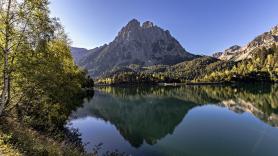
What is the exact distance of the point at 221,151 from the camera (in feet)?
112

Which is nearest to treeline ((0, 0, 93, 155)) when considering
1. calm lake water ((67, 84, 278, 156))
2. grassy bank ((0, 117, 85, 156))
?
grassy bank ((0, 117, 85, 156))

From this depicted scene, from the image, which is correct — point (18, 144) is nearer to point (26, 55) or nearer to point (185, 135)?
point (26, 55)

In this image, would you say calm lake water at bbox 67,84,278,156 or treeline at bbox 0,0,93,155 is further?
calm lake water at bbox 67,84,278,156

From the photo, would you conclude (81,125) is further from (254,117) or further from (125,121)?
(254,117)

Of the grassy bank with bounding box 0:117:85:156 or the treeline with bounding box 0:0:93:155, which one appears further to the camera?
the treeline with bounding box 0:0:93:155

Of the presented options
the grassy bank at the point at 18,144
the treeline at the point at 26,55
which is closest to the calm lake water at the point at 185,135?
the grassy bank at the point at 18,144

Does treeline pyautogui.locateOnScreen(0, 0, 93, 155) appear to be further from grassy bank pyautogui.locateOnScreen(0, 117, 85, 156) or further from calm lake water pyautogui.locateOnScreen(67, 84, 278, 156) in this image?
calm lake water pyautogui.locateOnScreen(67, 84, 278, 156)

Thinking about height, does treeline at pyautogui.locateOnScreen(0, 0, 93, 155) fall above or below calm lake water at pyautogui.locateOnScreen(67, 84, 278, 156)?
above

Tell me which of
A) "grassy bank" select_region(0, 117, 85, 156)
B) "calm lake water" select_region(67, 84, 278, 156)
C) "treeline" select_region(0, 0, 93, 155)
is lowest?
"calm lake water" select_region(67, 84, 278, 156)

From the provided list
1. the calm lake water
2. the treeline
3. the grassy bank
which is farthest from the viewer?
the calm lake water

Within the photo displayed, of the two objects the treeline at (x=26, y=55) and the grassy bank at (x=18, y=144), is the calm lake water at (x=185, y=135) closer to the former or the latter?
the grassy bank at (x=18, y=144)

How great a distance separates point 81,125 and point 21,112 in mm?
29743

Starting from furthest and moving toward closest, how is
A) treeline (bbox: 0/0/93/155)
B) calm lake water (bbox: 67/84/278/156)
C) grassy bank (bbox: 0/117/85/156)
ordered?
calm lake water (bbox: 67/84/278/156), treeline (bbox: 0/0/93/155), grassy bank (bbox: 0/117/85/156)

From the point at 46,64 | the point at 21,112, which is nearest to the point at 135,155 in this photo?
the point at 21,112
